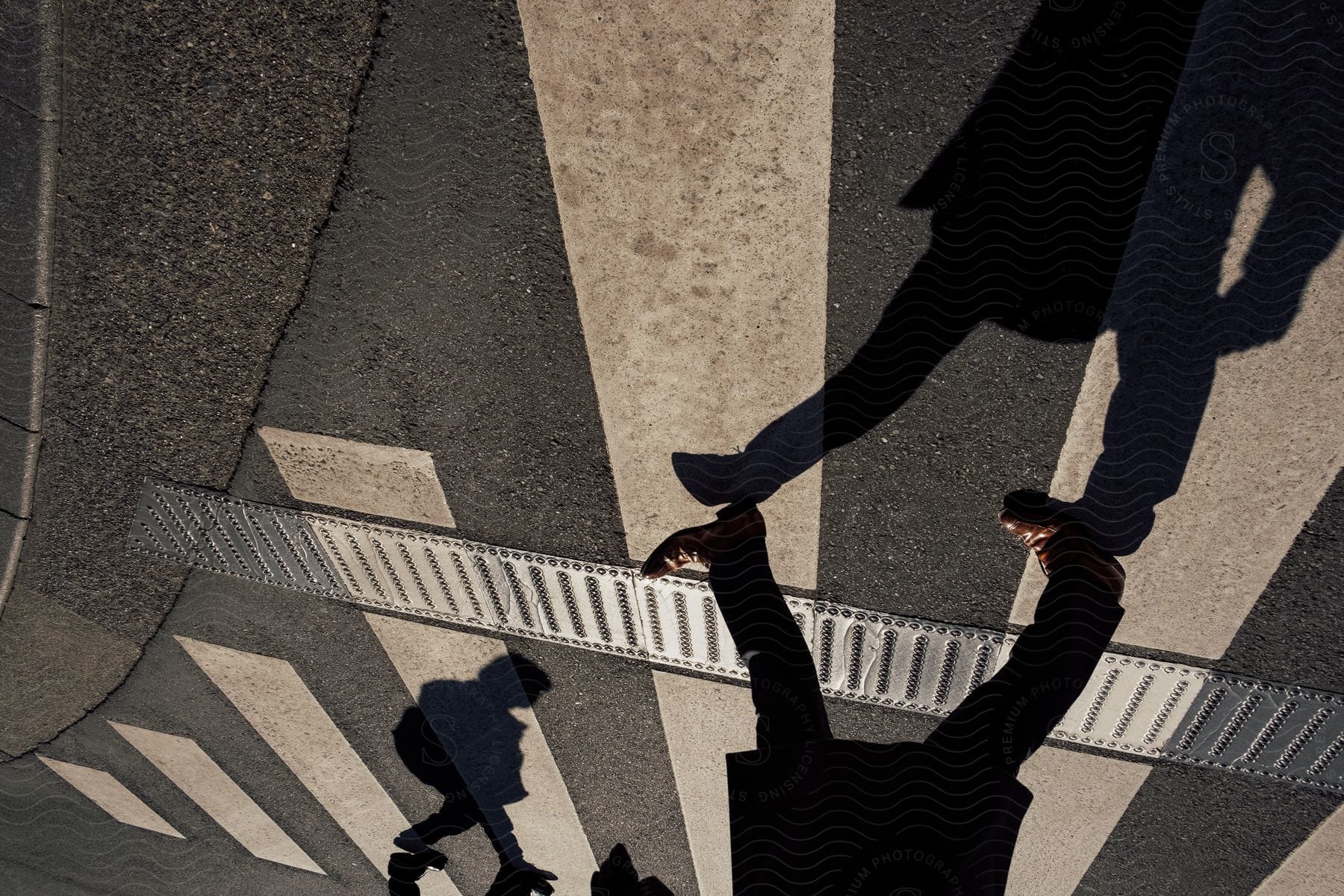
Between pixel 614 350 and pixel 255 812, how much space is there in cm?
315

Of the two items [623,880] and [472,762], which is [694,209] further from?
[623,880]

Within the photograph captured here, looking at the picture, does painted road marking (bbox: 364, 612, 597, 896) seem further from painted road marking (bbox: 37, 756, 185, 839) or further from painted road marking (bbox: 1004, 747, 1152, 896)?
painted road marking (bbox: 1004, 747, 1152, 896)

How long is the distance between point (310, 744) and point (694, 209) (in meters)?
3.05

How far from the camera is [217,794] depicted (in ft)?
11.7

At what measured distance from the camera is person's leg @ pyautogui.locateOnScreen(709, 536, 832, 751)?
215 cm

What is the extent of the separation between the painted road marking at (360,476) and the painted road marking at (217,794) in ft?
5.52

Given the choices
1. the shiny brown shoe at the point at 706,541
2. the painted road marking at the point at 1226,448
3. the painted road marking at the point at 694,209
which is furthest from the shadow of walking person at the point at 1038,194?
the shiny brown shoe at the point at 706,541

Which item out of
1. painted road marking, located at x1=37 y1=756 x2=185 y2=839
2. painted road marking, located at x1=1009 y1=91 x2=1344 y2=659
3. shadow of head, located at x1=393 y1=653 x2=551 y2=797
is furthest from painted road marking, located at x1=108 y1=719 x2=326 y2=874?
painted road marking, located at x1=1009 y1=91 x2=1344 y2=659

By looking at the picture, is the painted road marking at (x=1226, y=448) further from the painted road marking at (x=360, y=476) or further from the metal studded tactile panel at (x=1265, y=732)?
the painted road marking at (x=360, y=476)

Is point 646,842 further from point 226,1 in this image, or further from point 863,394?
point 226,1

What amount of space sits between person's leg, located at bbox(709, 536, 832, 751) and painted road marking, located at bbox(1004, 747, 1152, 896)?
121cm

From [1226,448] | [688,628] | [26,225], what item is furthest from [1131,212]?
[26,225]

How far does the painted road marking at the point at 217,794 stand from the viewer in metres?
3.44

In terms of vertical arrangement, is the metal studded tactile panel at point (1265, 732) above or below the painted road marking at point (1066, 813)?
above
